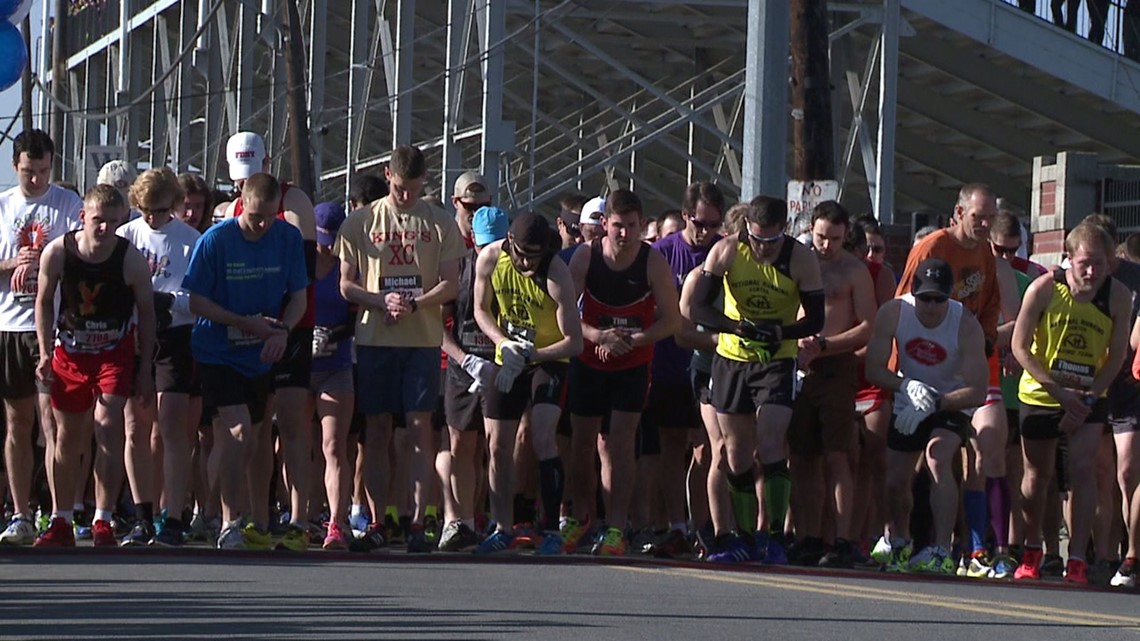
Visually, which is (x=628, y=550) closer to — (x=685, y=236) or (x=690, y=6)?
(x=685, y=236)

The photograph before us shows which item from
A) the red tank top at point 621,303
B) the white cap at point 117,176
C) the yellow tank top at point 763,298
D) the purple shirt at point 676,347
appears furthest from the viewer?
the white cap at point 117,176

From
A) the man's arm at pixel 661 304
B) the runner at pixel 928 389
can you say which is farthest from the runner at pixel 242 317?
the runner at pixel 928 389

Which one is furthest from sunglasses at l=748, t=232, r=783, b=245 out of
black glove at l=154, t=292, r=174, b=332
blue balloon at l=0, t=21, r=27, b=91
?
blue balloon at l=0, t=21, r=27, b=91

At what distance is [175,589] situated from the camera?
32.6 ft

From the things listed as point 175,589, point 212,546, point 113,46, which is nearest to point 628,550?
point 212,546

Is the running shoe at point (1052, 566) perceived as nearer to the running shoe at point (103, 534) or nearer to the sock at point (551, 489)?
the sock at point (551, 489)

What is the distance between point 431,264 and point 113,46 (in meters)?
42.1

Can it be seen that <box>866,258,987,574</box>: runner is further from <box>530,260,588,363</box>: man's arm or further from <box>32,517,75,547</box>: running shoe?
<box>32,517,75,547</box>: running shoe

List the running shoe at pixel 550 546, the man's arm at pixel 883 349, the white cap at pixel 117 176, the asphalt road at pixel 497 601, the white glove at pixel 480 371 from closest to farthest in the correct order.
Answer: the asphalt road at pixel 497 601 → the running shoe at pixel 550 546 → the white glove at pixel 480 371 → the man's arm at pixel 883 349 → the white cap at pixel 117 176

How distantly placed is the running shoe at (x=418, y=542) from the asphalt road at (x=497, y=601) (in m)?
0.27

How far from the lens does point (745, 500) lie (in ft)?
42.0

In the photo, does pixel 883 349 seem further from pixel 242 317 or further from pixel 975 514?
pixel 242 317

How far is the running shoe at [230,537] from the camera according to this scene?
12.3 meters

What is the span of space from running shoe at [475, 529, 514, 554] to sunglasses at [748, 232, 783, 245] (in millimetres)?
2088
